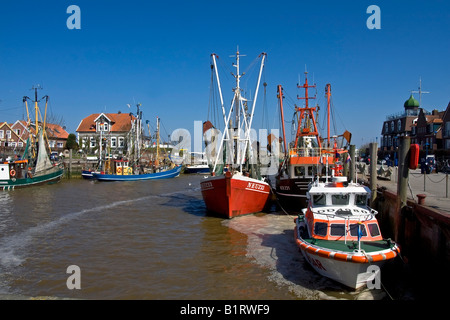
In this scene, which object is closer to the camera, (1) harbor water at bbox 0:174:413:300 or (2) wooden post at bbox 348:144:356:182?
(1) harbor water at bbox 0:174:413:300

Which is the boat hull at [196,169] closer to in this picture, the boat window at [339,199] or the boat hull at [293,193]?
the boat hull at [293,193]

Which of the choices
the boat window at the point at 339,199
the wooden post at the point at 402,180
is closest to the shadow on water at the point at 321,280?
the wooden post at the point at 402,180

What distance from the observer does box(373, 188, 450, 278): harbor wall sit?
11070 mm

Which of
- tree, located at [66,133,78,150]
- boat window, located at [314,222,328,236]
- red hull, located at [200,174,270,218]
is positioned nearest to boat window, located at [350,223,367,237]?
boat window, located at [314,222,328,236]

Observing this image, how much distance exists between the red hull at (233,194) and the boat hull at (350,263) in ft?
33.1

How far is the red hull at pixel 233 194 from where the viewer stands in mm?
21166

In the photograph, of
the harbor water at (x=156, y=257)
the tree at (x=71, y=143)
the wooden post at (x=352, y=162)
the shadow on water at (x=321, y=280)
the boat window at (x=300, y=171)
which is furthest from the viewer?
the tree at (x=71, y=143)

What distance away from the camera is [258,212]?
80.0 feet

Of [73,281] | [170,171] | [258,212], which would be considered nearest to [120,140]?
[170,171]

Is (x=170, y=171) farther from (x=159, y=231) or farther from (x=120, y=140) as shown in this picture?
(x=159, y=231)

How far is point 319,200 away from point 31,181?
39.2 m

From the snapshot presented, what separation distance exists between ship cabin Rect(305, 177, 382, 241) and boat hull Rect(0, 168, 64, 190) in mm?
37556

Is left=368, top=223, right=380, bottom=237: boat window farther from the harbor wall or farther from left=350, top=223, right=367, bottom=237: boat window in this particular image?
the harbor wall

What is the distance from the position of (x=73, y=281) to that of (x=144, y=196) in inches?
914
